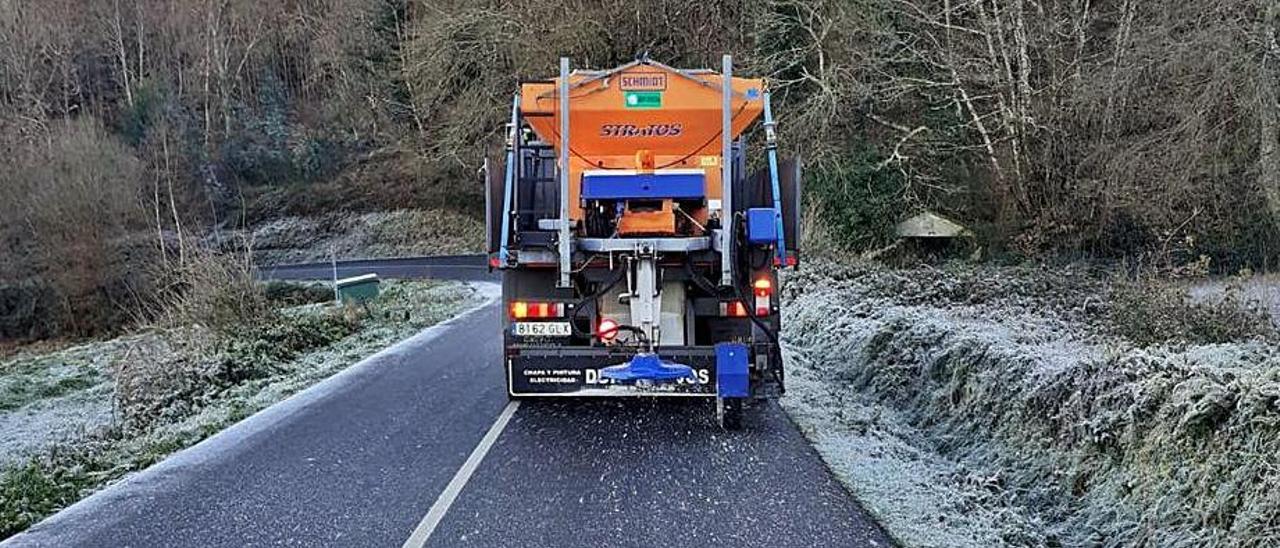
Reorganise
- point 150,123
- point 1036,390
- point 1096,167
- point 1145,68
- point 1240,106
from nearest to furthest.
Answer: point 1036,390 < point 1240,106 < point 1145,68 < point 1096,167 < point 150,123

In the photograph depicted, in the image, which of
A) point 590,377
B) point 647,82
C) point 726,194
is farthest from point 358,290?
point 726,194

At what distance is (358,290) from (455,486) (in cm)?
1669

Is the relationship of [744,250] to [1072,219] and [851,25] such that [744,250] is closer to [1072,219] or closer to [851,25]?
[1072,219]

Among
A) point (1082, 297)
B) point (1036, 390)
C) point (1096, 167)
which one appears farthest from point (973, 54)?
point (1036, 390)

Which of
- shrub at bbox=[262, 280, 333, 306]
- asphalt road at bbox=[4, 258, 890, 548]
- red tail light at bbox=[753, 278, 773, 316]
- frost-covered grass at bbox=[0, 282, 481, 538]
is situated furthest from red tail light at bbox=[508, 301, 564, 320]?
shrub at bbox=[262, 280, 333, 306]

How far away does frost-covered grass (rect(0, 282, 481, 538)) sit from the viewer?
717 cm

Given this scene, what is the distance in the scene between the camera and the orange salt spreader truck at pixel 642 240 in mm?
7766

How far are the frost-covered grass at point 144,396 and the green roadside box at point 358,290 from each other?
0.74 meters

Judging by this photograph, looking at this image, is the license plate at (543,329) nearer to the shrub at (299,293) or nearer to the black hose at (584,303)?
the black hose at (584,303)

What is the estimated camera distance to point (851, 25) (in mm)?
24156

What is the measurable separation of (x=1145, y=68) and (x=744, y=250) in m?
13.4

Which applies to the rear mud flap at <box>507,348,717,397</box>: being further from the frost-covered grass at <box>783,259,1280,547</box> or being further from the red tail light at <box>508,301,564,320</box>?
the frost-covered grass at <box>783,259,1280,547</box>

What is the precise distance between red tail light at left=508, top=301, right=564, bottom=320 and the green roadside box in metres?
13.0

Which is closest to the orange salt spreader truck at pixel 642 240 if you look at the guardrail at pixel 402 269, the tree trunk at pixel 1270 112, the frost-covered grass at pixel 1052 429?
the frost-covered grass at pixel 1052 429
